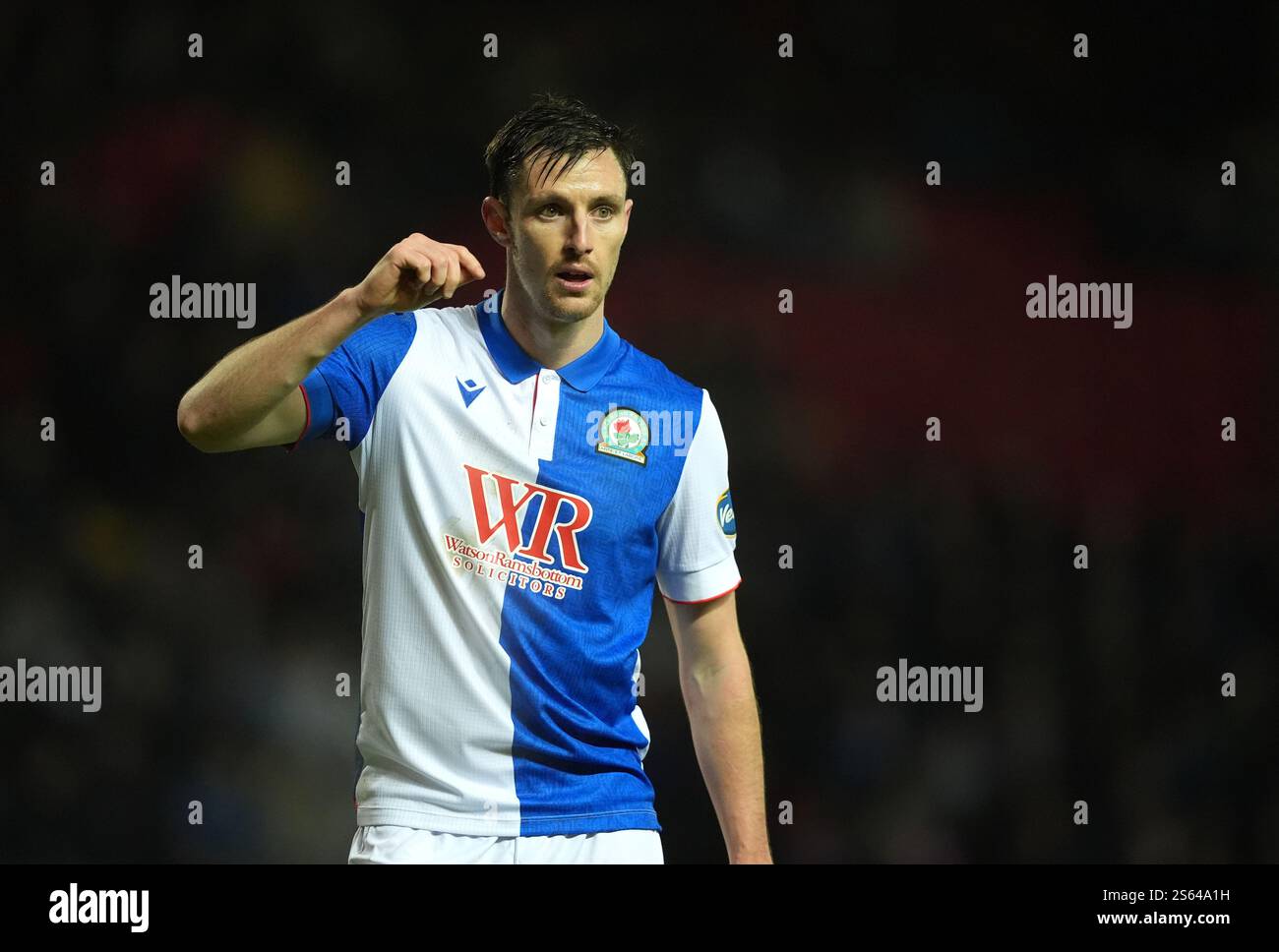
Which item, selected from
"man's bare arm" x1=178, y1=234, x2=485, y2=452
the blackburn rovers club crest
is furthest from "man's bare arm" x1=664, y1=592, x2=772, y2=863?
"man's bare arm" x1=178, y1=234, x2=485, y2=452

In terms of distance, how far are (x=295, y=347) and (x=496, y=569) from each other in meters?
0.52

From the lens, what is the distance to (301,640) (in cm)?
422

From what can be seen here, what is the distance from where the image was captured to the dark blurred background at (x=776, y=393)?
4.19 metres

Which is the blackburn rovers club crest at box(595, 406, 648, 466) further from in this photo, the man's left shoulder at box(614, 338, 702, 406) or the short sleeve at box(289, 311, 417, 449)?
the short sleeve at box(289, 311, 417, 449)

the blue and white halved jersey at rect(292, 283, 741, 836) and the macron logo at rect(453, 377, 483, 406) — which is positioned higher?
the macron logo at rect(453, 377, 483, 406)

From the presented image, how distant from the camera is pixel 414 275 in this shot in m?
2.21

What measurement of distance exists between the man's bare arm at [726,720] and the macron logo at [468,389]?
0.55m

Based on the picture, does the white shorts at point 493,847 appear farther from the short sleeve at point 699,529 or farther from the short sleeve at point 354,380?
the short sleeve at point 354,380

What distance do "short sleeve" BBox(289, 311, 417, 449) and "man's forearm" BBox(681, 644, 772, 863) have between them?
2.58 feet

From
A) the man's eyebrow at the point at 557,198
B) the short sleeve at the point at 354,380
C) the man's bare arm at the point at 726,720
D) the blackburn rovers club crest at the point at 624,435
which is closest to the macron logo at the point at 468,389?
the short sleeve at the point at 354,380

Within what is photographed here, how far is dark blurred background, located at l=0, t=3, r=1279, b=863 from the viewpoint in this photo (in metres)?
4.19

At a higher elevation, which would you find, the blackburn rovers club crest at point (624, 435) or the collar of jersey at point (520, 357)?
the collar of jersey at point (520, 357)

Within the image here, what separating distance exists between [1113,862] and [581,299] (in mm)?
2588

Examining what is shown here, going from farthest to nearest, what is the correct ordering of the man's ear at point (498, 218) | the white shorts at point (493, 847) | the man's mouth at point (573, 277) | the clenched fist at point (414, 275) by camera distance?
1. the man's ear at point (498, 218)
2. the man's mouth at point (573, 277)
3. the white shorts at point (493, 847)
4. the clenched fist at point (414, 275)
